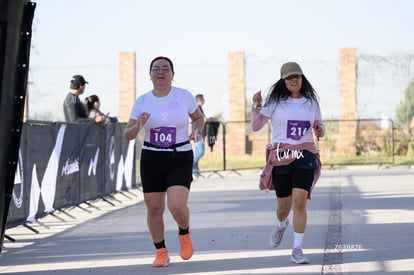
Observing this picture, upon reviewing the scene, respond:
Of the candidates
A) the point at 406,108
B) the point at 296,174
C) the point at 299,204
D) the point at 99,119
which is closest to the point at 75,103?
the point at 99,119

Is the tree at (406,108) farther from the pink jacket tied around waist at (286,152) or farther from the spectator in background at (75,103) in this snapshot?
the pink jacket tied around waist at (286,152)

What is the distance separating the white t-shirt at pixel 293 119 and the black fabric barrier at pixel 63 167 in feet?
11.8

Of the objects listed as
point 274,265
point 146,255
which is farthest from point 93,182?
point 274,265

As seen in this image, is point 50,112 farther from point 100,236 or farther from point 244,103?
point 100,236

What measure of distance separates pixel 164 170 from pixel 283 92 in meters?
1.33

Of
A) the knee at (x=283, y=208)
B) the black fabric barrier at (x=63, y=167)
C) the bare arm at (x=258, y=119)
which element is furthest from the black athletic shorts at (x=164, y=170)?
the black fabric barrier at (x=63, y=167)

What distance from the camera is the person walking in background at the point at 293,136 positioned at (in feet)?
33.1

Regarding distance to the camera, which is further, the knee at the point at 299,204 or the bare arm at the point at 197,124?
the bare arm at the point at 197,124

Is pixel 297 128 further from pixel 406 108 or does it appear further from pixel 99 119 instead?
pixel 406 108

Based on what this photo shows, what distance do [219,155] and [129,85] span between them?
7.06m

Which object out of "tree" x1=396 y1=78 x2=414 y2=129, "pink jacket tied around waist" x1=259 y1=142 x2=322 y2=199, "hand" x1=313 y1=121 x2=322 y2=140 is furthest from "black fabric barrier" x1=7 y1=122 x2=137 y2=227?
"tree" x1=396 y1=78 x2=414 y2=129

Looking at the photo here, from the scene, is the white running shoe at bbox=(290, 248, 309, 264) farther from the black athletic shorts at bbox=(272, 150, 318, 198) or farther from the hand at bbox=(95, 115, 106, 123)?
the hand at bbox=(95, 115, 106, 123)

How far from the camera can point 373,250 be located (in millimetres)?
10797

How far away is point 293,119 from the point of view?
399 inches
